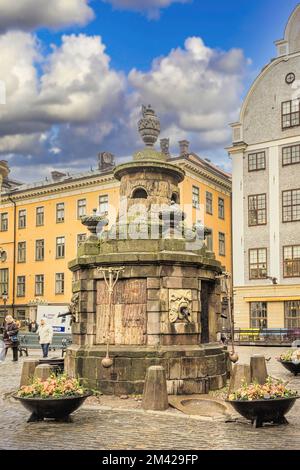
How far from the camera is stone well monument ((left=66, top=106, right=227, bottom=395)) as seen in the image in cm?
1392

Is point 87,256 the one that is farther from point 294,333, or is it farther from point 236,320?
point 236,320

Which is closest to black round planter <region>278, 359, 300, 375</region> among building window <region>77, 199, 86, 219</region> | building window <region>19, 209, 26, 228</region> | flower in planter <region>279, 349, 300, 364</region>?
flower in planter <region>279, 349, 300, 364</region>

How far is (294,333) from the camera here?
127 ft

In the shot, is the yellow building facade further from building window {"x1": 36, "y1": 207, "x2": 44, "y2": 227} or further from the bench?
the bench

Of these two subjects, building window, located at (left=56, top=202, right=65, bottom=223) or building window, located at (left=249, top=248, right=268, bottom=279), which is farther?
building window, located at (left=56, top=202, right=65, bottom=223)

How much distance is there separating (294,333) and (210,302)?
24382 mm

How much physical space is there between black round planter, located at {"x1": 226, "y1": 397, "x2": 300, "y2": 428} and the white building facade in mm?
32873

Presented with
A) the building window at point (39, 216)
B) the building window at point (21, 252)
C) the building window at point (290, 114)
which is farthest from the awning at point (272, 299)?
the building window at point (21, 252)

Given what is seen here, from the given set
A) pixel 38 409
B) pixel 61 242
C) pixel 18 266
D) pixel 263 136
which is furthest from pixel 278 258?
pixel 38 409

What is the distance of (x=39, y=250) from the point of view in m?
59.1

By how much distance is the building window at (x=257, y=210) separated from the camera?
4494 cm

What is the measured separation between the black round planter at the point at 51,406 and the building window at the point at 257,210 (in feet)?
117

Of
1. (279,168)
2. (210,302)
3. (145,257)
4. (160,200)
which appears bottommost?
(210,302)

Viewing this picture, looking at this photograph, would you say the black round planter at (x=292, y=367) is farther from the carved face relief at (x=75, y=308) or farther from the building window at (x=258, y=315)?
the building window at (x=258, y=315)
